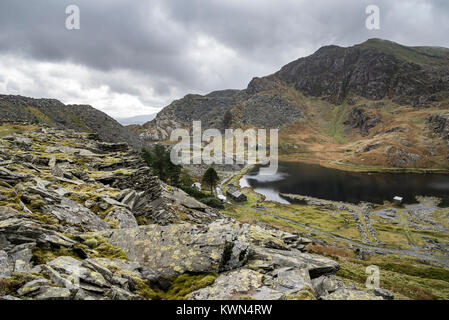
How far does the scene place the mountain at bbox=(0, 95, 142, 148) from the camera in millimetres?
91438

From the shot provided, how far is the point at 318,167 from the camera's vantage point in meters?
157

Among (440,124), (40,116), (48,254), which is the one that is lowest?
(48,254)

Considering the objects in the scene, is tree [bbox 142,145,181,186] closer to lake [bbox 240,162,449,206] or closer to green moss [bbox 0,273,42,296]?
lake [bbox 240,162,449,206]

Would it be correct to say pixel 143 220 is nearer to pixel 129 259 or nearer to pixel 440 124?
pixel 129 259

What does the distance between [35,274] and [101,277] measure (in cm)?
217

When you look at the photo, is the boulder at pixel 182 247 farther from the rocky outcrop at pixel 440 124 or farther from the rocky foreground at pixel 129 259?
the rocky outcrop at pixel 440 124

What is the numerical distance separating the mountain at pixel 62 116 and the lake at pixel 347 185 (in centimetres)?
7696

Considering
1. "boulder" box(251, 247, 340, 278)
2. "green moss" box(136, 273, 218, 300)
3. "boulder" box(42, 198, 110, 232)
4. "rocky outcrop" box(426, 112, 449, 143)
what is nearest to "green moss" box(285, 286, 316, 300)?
"boulder" box(251, 247, 340, 278)

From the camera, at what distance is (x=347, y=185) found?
111 meters

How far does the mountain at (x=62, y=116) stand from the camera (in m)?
91.4

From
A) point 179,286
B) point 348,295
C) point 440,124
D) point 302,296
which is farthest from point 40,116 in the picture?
point 440,124

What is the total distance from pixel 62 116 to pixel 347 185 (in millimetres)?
152555

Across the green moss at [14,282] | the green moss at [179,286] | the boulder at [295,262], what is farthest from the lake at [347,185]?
the green moss at [14,282]

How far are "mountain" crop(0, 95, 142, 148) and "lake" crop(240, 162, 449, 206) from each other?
76960 mm
